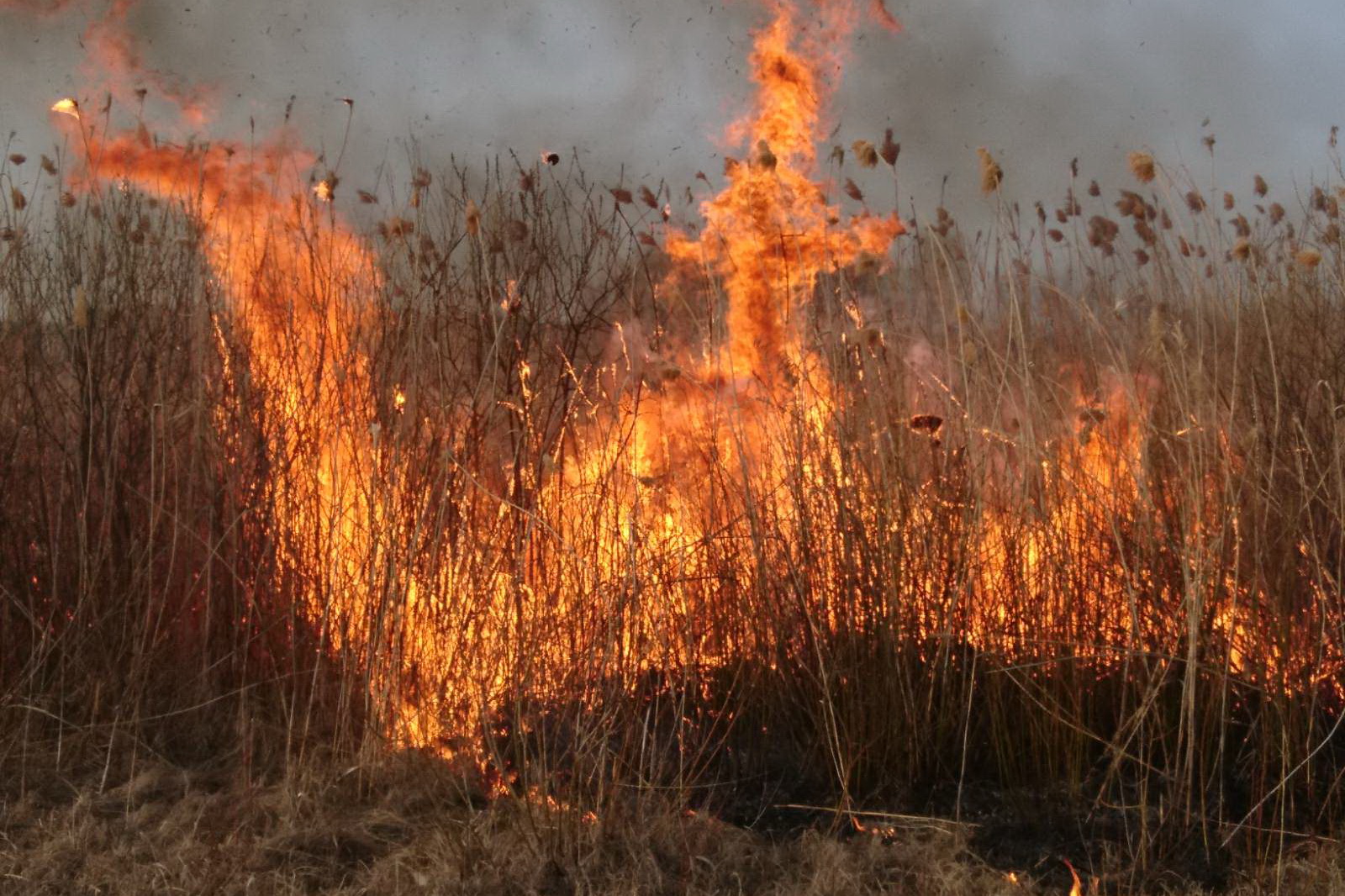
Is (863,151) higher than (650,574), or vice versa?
(863,151)

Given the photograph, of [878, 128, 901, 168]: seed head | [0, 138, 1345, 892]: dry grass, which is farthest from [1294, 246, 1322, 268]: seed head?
[878, 128, 901, 168]: seed head

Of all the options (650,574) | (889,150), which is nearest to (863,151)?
(889,150)

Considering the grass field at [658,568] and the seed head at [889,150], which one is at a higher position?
the seed head at [889,150]

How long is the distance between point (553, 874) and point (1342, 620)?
→ 2023 millimetres

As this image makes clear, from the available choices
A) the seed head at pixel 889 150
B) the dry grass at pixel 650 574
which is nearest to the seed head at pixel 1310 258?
the dry grass at pixel 650 574

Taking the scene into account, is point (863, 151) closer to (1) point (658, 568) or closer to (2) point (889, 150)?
(2) point (889, 150)

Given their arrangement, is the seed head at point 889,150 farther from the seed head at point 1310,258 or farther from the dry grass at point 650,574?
the seed head at point 1310,258

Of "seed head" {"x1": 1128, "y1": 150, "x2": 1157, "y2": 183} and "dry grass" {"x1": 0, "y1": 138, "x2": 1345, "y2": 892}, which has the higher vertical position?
"seed head" {"x1": 1128, "y1": 150, "x2": 1157, "y2": 183}

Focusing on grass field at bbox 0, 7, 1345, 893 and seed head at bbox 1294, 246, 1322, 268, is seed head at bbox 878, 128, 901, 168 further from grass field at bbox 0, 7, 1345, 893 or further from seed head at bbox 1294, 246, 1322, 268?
seed head at bbox 1294, 246, 1322, 268

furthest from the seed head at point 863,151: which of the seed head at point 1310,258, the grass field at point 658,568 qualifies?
the seed head at point 1310,258

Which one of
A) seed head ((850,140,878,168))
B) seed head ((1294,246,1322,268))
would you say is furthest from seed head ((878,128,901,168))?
seed head ((1294,246,1322,268))

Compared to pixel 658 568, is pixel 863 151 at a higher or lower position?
higher

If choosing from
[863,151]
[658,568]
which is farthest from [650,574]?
[863,151]

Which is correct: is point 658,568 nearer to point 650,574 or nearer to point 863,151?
point 650,574
